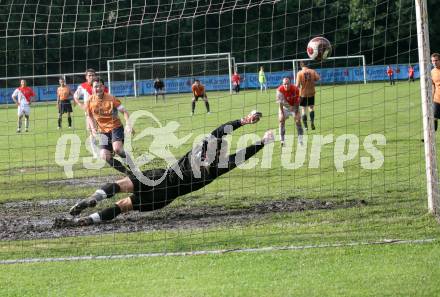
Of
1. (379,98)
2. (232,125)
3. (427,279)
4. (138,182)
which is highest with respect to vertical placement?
(379,98)

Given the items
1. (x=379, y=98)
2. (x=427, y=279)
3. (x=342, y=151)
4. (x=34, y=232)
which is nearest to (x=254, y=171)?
(x=342, y=151)

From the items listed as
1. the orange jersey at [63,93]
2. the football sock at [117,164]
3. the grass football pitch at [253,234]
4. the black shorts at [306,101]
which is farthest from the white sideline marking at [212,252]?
the orange jersey at [63,93]

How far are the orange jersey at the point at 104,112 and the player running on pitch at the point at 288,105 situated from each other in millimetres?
5649

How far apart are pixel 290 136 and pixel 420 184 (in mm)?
8855

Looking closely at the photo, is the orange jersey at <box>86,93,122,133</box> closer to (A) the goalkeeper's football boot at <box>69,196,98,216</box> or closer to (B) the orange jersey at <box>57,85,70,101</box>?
(A) the goalkeeper's football boot at <box>69,196,98,216</box>

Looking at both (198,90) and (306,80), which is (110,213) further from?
(198,90)

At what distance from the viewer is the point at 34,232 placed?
9.71 metres

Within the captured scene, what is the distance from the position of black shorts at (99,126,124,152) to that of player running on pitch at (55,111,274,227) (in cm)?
362

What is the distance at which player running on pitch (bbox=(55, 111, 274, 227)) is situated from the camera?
990cm

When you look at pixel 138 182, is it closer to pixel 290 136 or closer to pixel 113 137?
pixel 113 137

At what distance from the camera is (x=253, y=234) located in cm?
897

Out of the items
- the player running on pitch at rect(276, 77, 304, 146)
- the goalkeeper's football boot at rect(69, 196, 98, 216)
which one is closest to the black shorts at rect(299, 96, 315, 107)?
the player running on pitch at rect(276, 77, 304, 146)

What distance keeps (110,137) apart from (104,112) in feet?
1.46

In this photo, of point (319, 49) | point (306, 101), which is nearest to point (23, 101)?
point (306, 101)
